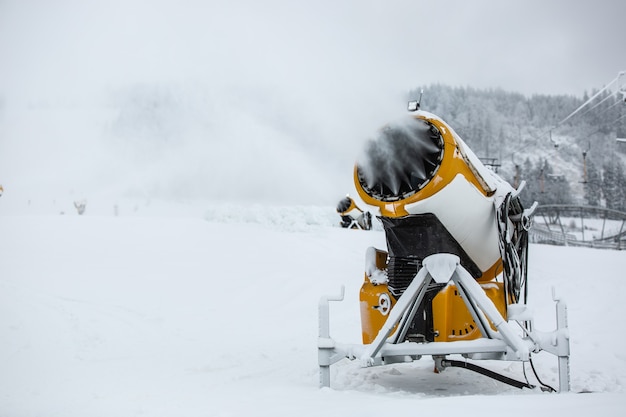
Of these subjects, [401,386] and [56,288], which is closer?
[401,386]

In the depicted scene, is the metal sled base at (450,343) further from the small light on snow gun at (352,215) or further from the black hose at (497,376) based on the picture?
the small light on snow gun at (352,215)

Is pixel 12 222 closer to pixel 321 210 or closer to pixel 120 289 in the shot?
pixel 120 289

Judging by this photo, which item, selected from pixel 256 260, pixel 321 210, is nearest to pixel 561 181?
pixel 321 210

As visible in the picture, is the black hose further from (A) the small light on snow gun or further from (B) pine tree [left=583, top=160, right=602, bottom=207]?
(B) pine tree [left=583, top=160, right=602, bottom=207]

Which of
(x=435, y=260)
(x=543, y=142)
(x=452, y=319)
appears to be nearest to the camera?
(x=435, y=260)

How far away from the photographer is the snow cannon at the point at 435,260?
427cm

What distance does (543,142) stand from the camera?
220 feet

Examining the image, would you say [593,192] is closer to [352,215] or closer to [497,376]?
[352,215]

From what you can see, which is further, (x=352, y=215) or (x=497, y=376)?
(x=352, y=215)

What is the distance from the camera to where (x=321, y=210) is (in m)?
25.8

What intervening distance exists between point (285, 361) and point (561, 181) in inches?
1699

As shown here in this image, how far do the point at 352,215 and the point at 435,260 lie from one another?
59.1 ft

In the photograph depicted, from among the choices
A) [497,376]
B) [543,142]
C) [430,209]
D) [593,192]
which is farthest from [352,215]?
[543,142]

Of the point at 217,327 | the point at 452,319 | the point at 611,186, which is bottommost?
the point at 217,327
